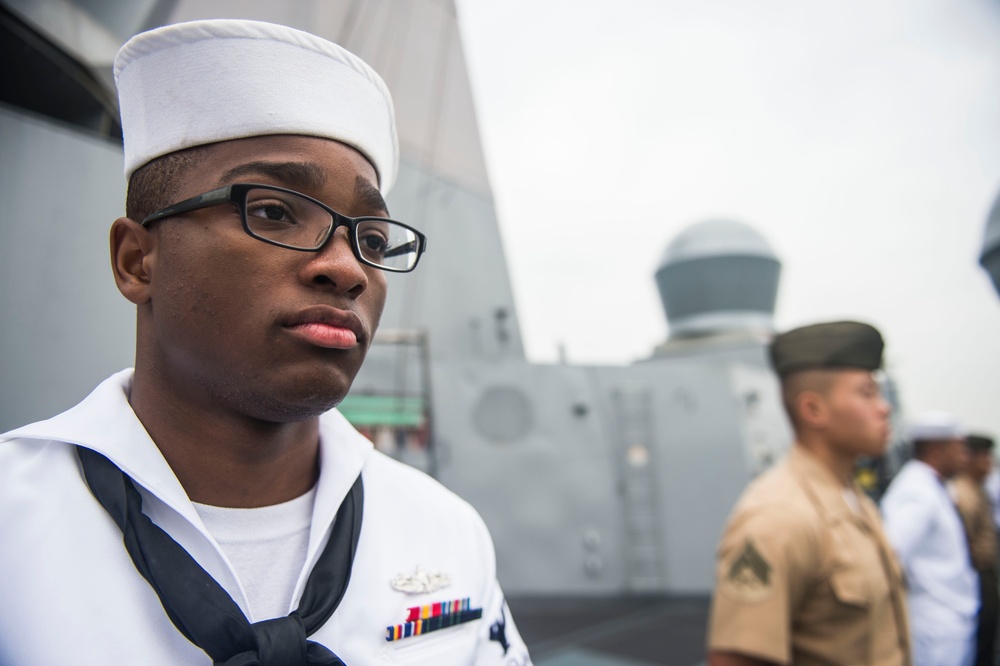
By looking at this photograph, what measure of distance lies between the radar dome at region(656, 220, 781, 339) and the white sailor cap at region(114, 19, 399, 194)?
41.9 feet

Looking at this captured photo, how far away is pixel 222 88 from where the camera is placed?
75 centimetres

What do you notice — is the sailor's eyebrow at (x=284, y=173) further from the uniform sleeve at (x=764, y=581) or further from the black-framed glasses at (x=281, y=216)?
the uniform sleeve at (x=764, y=581)

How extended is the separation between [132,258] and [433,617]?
0.64 meters

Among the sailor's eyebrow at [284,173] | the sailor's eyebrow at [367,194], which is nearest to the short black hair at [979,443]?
the sailor's eyebrow at [367,194]

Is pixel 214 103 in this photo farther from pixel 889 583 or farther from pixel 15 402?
pixel 889 583

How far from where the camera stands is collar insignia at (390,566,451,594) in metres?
0.83

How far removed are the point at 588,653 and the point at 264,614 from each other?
4.25m

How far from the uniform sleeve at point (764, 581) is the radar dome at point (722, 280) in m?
11.6

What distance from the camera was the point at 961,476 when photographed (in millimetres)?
4102

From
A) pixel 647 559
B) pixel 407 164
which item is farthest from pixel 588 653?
pixel 407 164

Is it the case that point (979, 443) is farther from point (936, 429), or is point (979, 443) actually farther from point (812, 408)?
point (812, 408)

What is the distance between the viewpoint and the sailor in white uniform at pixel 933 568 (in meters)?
2.36

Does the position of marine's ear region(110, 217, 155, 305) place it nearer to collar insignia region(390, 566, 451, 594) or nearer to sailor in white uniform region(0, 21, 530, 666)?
sailor in white uniform region(0, 21, 530, 666)

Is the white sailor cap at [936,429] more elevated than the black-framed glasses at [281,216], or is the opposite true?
the black-framed glasses at [281,216]
